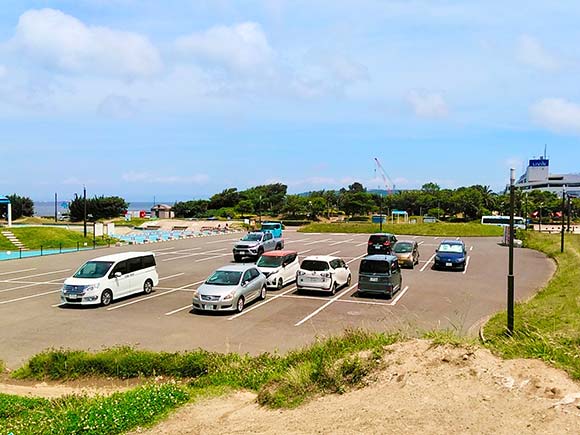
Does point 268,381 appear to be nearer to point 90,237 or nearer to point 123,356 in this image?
point 123,356

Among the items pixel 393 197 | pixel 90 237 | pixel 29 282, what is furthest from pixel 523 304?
pixel 393 197

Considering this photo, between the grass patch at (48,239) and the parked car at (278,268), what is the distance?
84.1 ft

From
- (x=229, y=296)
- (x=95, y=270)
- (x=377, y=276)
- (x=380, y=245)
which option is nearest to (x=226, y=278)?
(x=229, y=296)

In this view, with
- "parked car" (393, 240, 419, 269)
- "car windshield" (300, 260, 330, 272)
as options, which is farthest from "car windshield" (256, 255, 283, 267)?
"parked car" (393, 240, 419, 269)

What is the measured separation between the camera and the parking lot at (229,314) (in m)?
14.2

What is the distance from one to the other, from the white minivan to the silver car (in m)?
3.70

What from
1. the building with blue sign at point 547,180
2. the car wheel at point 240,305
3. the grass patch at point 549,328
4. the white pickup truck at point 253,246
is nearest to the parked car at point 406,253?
the grass patch at point 549,328

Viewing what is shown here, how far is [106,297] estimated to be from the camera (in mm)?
18891

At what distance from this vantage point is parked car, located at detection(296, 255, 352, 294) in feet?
66.6

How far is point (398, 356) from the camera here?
946cm

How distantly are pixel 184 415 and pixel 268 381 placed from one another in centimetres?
182

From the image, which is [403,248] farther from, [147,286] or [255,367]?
[255,367]

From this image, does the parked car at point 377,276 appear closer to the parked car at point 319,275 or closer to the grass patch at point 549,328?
the parked car at point 319,275

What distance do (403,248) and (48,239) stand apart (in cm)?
3088
